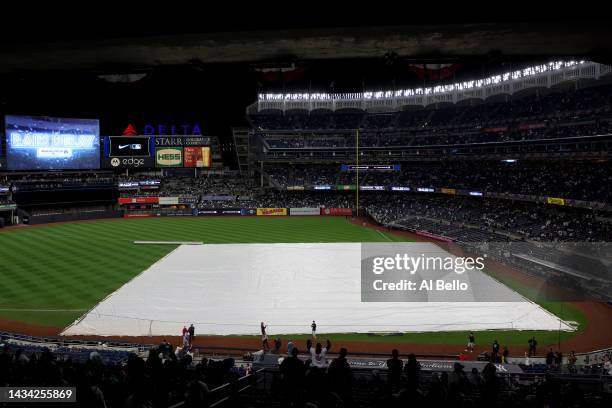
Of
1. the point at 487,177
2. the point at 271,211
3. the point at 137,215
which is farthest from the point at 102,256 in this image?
the point at 487,177

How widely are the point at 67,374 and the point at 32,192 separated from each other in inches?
2752

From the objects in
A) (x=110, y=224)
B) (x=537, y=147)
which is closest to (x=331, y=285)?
(x=537, y=147)

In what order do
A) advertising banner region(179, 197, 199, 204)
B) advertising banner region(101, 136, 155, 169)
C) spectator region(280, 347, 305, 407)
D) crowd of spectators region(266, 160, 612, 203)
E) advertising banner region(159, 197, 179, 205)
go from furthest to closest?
advertising banner region(179, 197, 199, 204), advertising banner region(159, 197, 179, 205), advertising banner region(101, 136, 155, 169), crowd of spectators region(266, 160, 612, 203), spectator region(280, 347, 305, 407)

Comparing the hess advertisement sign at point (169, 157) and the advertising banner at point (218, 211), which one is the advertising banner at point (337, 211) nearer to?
the advertising banner at point (218, 211)

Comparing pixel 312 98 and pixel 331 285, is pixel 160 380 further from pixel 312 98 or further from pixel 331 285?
pixel 312 98

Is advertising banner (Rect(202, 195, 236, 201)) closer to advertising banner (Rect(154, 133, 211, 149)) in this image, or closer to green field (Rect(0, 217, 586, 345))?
advertising banner (Rect(154, 133, 211, 149))

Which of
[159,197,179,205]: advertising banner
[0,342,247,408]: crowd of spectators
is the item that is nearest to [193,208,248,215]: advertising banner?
[159,197,179,205]: advertising banner

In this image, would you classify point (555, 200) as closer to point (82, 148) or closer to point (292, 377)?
point (292, 377)

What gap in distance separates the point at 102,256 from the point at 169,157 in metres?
43.7

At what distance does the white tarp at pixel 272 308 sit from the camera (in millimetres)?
20516

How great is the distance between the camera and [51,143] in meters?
66.4

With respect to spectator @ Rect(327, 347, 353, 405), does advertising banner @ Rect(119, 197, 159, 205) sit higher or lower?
higher

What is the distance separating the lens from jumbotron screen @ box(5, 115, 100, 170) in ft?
204

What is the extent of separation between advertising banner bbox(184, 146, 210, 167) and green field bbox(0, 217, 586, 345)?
565 inches
